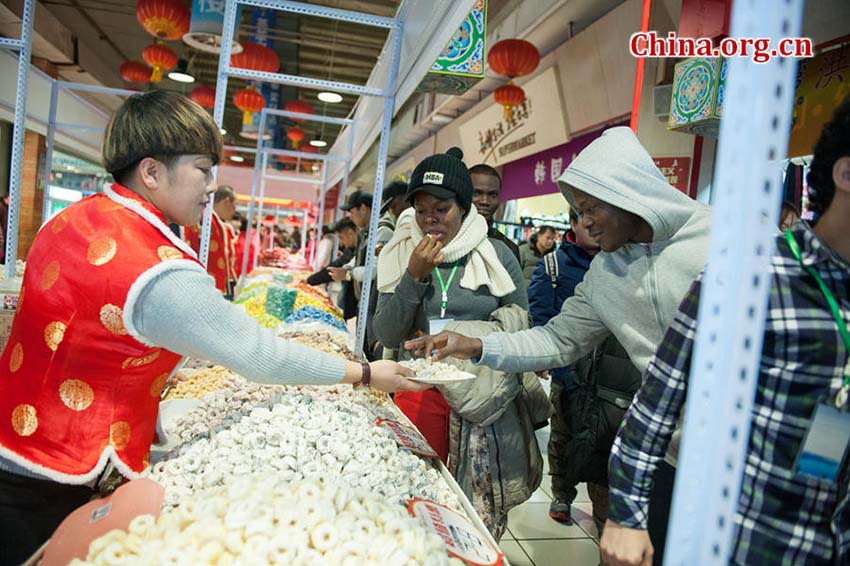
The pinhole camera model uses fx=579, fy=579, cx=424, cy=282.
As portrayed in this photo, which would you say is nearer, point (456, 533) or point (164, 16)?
point (456, 533)

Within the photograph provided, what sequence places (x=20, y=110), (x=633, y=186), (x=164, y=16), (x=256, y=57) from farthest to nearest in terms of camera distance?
(x=256, y=57) → (x=164, y=16) → (x=20, y=110) → (x=633, y=186)

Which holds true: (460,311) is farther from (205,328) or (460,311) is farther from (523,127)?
(523,127)

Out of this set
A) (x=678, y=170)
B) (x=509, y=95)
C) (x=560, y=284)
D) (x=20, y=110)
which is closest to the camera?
(x=560, y=284)

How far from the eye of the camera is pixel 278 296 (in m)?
3.88

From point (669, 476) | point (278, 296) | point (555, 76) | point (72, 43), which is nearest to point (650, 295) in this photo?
point (669, 476)

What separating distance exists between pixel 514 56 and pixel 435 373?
580 cm

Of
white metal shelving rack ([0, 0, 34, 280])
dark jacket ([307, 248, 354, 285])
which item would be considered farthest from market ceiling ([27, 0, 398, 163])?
white metal shelving rack ([0, 0, 34, 280])

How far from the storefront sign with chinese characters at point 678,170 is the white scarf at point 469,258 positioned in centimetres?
411

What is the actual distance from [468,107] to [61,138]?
28.5 feet

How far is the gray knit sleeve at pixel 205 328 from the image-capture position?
114 cm

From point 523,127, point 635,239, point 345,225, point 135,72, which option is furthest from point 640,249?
point 135,72

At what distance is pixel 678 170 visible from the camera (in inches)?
223

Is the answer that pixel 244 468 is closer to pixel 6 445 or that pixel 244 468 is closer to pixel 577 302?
pixel 6 445

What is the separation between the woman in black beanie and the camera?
1.89 meters
